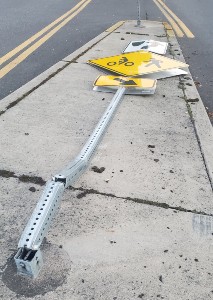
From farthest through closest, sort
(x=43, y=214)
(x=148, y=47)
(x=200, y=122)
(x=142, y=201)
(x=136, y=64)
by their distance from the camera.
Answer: (x=148, y=47) → (x=136, y=64) → (x=200, y=122) → (x=142, y=201) → (x=43, y=214)

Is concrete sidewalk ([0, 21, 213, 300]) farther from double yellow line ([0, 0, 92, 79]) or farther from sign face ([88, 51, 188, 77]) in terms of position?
double yellow line ([0, 0, 92, 79])

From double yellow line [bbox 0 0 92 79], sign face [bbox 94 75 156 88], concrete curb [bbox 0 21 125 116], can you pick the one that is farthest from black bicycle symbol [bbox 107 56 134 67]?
double yellow line [bbox 0 0 92 79]

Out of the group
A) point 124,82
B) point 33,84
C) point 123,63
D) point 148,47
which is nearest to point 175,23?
point 148,47

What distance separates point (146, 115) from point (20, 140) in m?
1.48

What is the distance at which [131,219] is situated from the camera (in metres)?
2.49

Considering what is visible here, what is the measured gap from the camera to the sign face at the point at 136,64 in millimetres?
4922

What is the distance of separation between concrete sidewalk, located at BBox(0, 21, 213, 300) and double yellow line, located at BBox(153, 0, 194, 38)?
4763mm

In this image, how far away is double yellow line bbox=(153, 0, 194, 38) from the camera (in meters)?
8.68

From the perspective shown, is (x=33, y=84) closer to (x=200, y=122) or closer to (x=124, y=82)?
(x=124, y=82)

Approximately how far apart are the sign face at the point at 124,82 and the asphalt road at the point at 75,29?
907mm

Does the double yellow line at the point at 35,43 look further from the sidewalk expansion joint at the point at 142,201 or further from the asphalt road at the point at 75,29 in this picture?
the sidewalk expansion joint at the point at 142,201

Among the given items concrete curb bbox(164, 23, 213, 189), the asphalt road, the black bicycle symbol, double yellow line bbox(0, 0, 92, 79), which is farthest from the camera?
double yellow line bbox(0, 0, 92, 79)

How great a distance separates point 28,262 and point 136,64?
12.7 feet

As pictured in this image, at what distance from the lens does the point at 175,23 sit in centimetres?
980
